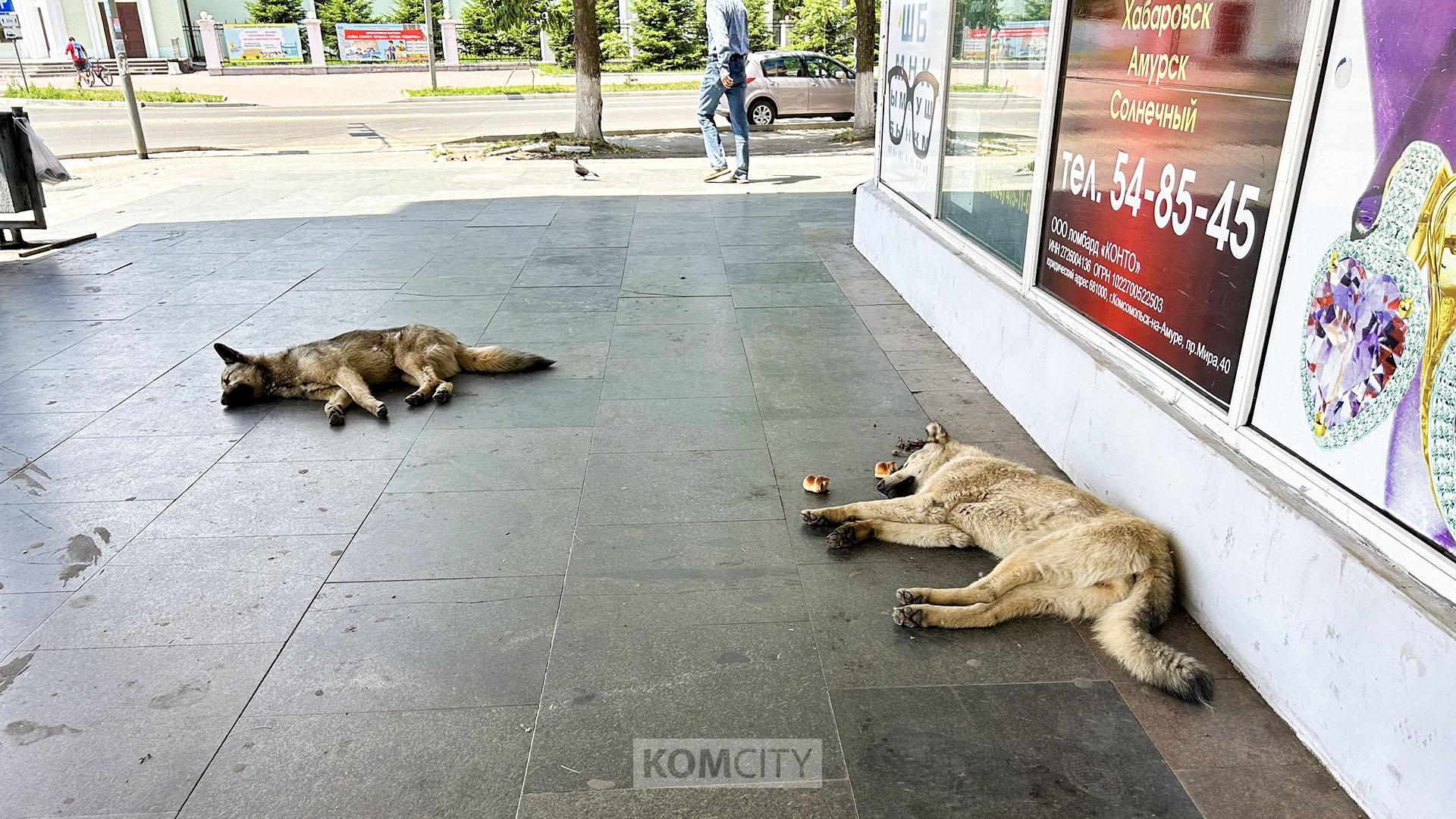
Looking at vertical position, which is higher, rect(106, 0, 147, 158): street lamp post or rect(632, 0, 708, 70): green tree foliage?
rect(632, 0, 708, 70): green tree foliage

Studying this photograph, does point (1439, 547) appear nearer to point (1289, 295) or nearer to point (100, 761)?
point (1289, 295)

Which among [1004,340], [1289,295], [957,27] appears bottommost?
[1004,340]

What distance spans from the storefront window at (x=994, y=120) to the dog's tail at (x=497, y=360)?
347 cm

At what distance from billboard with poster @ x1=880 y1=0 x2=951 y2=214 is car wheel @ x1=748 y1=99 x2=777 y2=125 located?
51.0ft

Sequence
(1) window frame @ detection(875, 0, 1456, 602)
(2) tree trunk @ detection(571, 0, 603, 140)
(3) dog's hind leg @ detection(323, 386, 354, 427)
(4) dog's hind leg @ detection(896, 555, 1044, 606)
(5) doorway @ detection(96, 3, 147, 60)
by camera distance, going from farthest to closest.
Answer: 1. (5) doorway @ detection(96, 3, 147, 60)
2. (2) tree trunk @ detection(571, 0, 603, 140)
3. (3) dog's hind leg @ detection(323, 386, 354, 427)
4. (4) dog's hind leg @ detection(896, 555, 1044, 606)
5. (1) window frame @ detection(875, 0, 1456, 602)

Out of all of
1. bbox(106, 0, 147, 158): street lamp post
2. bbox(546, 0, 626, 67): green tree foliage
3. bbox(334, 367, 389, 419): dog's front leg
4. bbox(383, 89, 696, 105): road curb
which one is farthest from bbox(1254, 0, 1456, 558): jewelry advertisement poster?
bbox(546, 0, 626, 67): green tree foliage

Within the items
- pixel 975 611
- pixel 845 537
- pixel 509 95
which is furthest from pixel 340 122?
pixel 975 611

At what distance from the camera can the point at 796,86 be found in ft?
81.0

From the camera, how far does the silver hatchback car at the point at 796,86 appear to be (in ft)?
80.3

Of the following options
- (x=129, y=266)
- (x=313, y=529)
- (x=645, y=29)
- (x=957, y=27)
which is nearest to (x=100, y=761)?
(x=313, y=529)

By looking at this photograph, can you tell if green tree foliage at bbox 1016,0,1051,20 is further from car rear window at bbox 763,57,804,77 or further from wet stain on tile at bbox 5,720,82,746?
car rear window at bbox 763,57,804,77

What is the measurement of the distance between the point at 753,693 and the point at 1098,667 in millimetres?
1337

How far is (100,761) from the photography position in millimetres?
3066

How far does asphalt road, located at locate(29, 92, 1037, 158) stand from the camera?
856 inches
